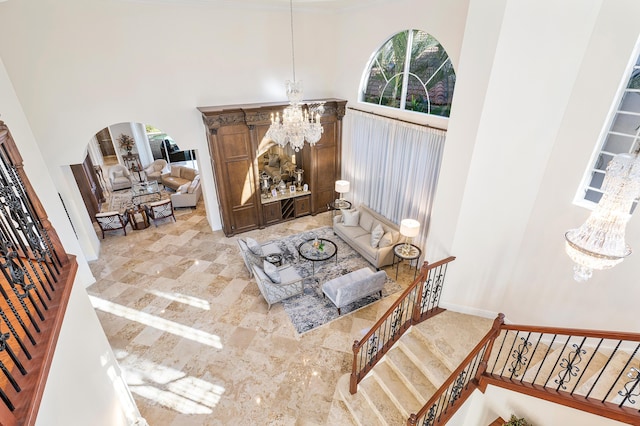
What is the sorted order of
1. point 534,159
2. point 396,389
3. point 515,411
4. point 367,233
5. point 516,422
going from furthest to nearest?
point 367,233 < point 396,389 < point 534,159 < point 515,411 < point 516,422

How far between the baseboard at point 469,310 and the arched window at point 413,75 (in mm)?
3381

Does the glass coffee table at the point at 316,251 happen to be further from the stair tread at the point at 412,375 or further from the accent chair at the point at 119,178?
the accent chair at the point at 119,178

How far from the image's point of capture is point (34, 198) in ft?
8.30

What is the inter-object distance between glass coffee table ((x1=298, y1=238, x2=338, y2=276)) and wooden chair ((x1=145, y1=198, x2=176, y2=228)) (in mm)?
4395

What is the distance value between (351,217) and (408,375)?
439cm

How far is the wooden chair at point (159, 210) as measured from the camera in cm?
873

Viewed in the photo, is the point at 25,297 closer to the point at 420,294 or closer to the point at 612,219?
the point at 420,294

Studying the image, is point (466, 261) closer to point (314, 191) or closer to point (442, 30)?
point (442, 30)

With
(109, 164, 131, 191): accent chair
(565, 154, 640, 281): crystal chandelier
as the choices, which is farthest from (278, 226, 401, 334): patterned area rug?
(109, 164, 131, 191): accent chair

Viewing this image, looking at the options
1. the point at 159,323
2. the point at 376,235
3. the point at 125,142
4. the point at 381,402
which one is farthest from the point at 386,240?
the point at 125,142

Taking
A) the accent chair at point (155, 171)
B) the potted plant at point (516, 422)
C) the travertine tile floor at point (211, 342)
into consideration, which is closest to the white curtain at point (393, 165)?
the travertine tile floor at point (211, 342)

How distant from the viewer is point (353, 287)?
5656 millimetres

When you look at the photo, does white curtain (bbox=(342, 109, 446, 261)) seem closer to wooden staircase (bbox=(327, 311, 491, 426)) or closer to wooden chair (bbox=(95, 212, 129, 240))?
wooden staircase (bbox=(327, 311, 491, 426))

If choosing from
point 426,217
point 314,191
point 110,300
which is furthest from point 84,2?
point 426,217
